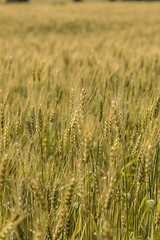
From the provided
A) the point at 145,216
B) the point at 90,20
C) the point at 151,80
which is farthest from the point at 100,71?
the point at 90,20

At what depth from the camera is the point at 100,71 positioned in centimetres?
193

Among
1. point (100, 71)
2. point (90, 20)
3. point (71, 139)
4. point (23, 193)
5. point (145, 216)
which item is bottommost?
point (145, 216)

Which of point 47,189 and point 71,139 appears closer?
point 47,189

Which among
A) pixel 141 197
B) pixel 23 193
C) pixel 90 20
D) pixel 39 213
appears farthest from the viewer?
pixel 90 20

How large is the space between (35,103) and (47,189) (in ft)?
1.55

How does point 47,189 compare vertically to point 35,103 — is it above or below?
below

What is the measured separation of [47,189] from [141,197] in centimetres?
43

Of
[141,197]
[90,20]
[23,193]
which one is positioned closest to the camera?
[23,193]

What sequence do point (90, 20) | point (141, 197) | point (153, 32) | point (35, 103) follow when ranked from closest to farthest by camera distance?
point (141, 197)
point (35, 103)
point (153, 32)
point (90, 20)

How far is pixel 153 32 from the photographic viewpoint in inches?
284

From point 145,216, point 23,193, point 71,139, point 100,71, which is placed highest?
point 100,71

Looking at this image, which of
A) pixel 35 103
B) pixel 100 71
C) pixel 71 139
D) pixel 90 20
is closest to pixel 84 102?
pixel 71 139

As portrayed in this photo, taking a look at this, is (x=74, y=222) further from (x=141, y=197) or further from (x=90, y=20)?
(x=90, y=20)

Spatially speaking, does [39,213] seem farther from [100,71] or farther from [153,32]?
[153,32]
